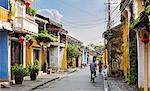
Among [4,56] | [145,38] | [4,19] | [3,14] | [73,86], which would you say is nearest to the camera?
[145,38]

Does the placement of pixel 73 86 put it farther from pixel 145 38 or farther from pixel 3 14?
pixel 145 38

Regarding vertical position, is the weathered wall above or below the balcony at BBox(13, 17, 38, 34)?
below

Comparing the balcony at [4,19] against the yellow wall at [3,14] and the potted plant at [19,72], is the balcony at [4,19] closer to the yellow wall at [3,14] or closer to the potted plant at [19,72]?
the yellow wall at [3,14]

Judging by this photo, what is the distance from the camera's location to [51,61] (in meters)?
53.3

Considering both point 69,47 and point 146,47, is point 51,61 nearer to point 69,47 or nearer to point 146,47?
point 69,47

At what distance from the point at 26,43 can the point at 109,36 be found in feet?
29.0

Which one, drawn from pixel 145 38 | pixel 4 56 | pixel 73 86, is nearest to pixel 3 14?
pixel 4 56

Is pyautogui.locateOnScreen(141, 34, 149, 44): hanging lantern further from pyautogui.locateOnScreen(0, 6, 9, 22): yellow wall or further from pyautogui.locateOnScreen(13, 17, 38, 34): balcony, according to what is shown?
pyautogui.locateOnScreen(13, 17, 38, 34): balcony

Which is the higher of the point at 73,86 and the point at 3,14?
the point at 3,14

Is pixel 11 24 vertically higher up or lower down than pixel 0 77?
higher up

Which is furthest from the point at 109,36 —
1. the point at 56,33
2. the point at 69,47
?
the point at 69,47

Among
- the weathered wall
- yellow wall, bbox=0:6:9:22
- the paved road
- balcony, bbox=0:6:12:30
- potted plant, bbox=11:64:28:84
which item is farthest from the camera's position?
potted plant, bbox=11:64:28:84

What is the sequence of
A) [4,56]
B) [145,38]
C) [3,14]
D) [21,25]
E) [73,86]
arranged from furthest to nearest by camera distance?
[21,25] < [73,86] < [4,56] < [3,14] < [145,38]

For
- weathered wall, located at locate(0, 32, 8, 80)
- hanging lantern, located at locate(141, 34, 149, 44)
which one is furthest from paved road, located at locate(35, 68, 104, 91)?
hanging lantern, located at locate(141, 34, 149, 44)
